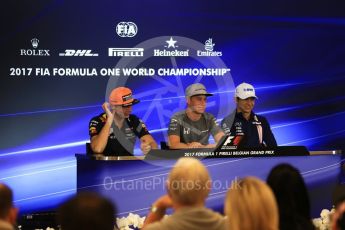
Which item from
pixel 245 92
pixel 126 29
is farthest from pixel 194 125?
pixel 126 29

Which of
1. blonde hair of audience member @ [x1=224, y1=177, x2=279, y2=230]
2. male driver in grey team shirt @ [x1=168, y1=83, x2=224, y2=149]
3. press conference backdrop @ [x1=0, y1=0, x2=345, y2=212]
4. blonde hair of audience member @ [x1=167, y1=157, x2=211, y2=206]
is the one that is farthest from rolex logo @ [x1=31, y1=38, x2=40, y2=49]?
blonde hair of audience member @ [x1=224, y1=177, x2=279, y2=230]

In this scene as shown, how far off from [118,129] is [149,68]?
1505mm

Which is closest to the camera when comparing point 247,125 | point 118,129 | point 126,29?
point 118,129

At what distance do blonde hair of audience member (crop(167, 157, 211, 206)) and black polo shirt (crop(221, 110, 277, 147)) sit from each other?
3.13 m

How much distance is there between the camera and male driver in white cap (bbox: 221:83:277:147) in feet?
19.4

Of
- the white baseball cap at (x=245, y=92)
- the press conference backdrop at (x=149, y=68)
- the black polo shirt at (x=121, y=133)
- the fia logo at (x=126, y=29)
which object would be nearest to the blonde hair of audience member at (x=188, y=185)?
the black polo shirt at (x=121, y=133)

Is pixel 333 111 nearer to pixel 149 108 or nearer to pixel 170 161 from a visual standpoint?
pixel 149 108

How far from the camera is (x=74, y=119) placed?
6750mm

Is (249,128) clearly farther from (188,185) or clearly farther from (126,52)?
(188,185)

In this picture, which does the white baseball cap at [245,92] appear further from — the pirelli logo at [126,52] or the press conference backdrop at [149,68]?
the pirelli logo at [126,52]

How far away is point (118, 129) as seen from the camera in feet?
18.4

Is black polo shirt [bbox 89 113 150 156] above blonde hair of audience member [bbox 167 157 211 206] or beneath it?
above

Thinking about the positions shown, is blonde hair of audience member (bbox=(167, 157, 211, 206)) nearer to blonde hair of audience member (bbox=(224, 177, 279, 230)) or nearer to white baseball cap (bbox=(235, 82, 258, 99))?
blonde hair of audience member (bbox=(224, 177, 279, 230))

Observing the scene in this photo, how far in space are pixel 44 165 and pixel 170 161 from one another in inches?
95.4
